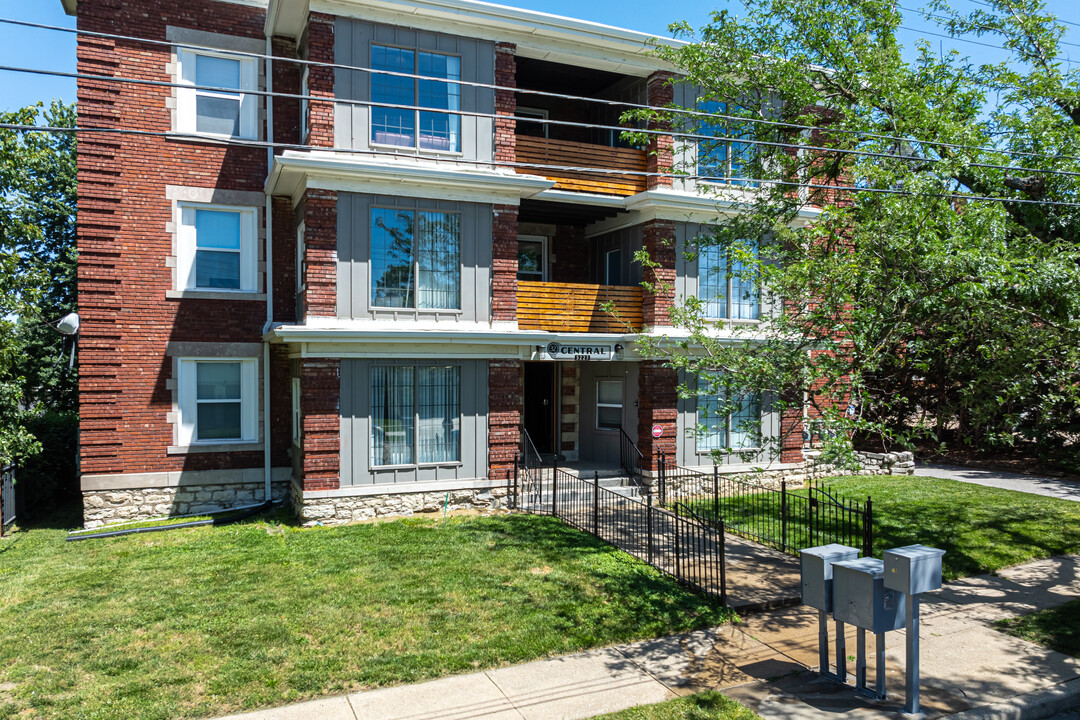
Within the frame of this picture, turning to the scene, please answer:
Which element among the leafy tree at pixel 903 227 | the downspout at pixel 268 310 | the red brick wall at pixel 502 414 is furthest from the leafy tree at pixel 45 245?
the leafy tree at pixel 903 227

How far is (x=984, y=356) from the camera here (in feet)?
34.2

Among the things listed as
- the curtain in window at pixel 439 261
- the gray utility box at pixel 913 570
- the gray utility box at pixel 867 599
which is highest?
the curtain in window at pixel 439 261

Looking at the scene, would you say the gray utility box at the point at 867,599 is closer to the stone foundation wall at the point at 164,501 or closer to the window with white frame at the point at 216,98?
the stone foundation wall at the point at 164,501

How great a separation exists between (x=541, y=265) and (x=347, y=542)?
9.41 m

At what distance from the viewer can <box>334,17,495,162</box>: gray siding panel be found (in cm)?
1399

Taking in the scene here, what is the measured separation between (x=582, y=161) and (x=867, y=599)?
12286 mm

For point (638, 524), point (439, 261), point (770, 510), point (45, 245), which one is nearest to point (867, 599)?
point (638, 524)

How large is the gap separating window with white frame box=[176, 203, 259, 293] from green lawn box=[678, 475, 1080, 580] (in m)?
11.4

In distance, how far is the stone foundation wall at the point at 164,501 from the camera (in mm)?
14461

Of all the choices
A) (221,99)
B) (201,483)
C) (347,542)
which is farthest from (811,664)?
(221,99)

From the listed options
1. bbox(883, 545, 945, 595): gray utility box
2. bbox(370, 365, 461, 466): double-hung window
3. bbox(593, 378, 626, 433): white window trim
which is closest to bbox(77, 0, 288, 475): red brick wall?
bbox(370, 365, 461, 466): double-hung window

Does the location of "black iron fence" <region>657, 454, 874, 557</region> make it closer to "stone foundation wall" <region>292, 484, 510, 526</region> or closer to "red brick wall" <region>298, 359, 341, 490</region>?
"stone foundation wall" <region>292, 484, 510, 526</region>

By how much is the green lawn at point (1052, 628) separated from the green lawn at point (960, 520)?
1.66 m

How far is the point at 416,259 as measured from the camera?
14688 mm
